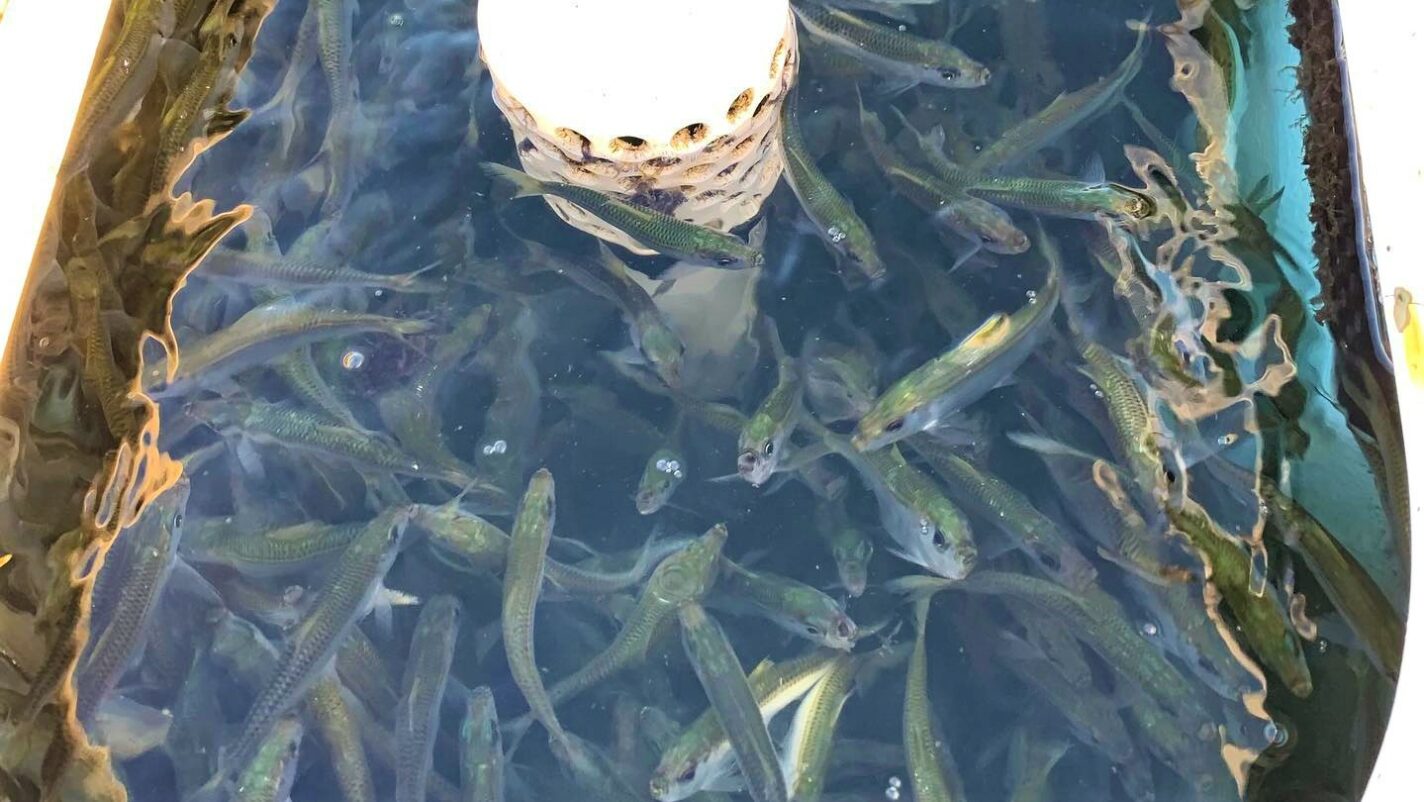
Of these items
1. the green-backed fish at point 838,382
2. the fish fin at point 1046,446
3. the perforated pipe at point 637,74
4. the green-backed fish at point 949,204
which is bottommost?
the fish fin at point 1046,446

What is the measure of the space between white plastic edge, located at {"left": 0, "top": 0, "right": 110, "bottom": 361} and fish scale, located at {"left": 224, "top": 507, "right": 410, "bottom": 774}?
87cm

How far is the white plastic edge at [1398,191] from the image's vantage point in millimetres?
1804

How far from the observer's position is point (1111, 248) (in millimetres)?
2303

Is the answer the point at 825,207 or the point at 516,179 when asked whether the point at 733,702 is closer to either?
the point at 825,207

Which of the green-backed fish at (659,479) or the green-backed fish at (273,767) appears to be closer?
the green-backed fish at (273,767)

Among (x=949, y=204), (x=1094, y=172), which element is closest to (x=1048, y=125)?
(x=1094, y=172)

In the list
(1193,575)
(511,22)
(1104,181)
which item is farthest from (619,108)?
(1193,575)

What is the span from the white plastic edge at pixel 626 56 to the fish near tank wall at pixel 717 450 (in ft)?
1.47

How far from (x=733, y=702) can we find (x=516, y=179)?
128 cm

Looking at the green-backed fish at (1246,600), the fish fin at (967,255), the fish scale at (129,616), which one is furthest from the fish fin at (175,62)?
the green-backed fish at (1246,600)

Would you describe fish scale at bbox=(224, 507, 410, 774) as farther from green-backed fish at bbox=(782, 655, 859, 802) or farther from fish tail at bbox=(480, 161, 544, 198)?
green-backed fish at bbox=(782, 655, 859, 802)

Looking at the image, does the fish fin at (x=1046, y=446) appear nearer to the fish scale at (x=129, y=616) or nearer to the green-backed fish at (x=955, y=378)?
the green-backed fish at (x=955, y=378)

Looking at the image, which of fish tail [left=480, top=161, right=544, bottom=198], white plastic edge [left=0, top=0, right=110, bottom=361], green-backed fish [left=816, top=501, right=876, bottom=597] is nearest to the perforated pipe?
fish tail [left=480, top=161, right=544, bottom=198]

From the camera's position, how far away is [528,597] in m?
2.11
